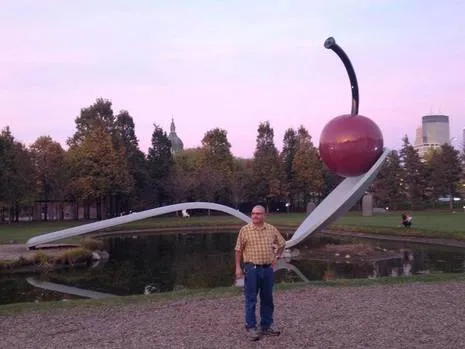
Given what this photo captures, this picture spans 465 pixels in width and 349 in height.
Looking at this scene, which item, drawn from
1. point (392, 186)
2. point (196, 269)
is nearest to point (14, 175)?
point (196, 269)

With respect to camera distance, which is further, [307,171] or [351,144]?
[307,171]

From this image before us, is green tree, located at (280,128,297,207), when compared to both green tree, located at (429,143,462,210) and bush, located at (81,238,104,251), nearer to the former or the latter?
green tree, located at (429,143,462,210)

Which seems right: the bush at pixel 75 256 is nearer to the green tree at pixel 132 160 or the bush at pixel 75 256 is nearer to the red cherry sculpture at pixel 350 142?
the red cherry sculpture at pixel 350 142

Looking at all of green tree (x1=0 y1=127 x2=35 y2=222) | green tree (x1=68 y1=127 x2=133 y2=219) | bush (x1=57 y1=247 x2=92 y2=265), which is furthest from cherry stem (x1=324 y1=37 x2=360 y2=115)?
green tree (x1=68 y1=127 x2=133 y2=219)

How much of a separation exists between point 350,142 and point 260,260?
35.2 feet

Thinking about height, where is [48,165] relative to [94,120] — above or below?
below

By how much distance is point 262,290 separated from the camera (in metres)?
6.23

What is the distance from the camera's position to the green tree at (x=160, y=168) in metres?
49.3

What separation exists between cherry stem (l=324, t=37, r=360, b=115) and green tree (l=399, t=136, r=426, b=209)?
128 feet

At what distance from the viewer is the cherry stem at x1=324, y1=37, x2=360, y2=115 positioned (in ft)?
54.5

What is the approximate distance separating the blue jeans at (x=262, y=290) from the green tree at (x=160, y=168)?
141 ft

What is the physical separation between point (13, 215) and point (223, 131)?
20949mm

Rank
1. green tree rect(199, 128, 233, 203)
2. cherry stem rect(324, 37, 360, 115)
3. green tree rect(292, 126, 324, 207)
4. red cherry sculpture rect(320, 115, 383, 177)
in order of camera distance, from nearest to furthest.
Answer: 1. red cherry sculpture rect(320, 115, 383, 177)
2. cherry stem rect(324, 37, 360, 115)
3. green tree rect(199, 128, 233, 203)
4. green tree rect(292, 126, 324, 207)

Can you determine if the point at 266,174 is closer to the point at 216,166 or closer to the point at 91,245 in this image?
the point at 216,166
